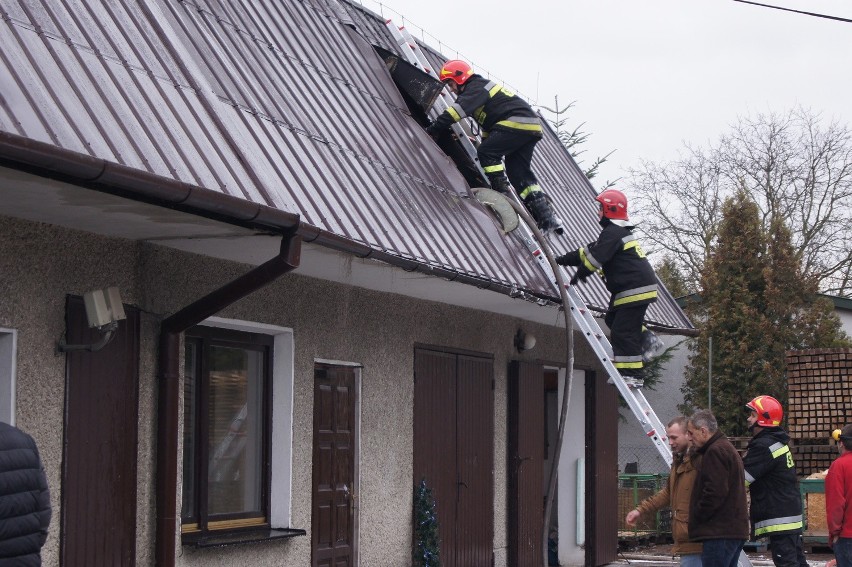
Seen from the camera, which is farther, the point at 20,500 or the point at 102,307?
the point at 102,307

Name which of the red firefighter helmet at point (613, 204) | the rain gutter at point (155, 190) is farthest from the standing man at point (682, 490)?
the red firefighter helmet at point (613, 204)

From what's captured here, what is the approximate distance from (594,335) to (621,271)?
61 centimetres

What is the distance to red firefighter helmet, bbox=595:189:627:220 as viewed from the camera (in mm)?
10602

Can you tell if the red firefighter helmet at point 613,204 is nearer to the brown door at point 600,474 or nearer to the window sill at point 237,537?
the brown door at point 600,474

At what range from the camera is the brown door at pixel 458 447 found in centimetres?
1056

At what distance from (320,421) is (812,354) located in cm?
1103

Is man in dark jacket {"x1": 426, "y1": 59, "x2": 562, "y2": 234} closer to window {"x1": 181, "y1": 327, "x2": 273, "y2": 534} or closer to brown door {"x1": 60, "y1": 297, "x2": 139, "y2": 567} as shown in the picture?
window {"x1": 181, "y1": 327, "x2": 273, "y2": 534}

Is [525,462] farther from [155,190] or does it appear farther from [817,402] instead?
[817,402]

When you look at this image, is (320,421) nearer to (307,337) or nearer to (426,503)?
(307,337)

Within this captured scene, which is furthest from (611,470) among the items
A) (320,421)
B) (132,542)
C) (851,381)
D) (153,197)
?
(153,197)

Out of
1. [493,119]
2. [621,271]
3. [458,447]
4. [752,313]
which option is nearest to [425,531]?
[458,447]

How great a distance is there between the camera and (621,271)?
35.1ft

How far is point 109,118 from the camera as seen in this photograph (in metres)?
6.12

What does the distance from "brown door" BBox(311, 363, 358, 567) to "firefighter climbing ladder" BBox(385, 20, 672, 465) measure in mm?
1958
